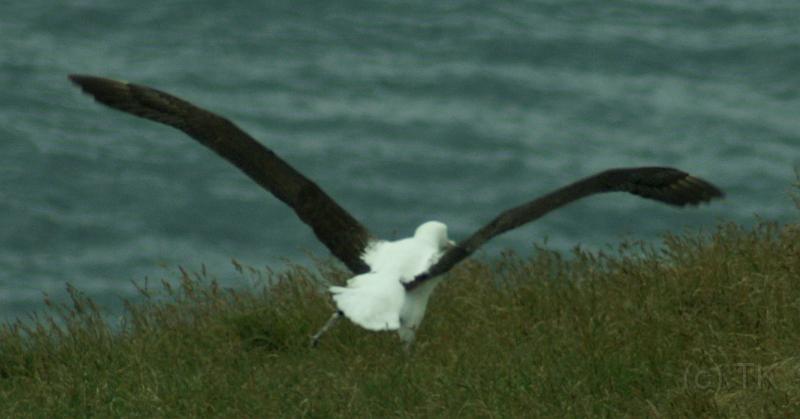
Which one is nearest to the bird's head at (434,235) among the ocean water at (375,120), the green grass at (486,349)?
the green grass at (486,349)

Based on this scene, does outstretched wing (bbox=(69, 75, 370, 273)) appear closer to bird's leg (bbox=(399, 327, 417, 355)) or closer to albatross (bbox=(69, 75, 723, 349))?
albatross (bbox=(69, 75, 723, 349))

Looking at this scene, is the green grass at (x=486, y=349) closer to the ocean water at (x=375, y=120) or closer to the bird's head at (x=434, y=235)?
the bird's head at (x=434, y=235)

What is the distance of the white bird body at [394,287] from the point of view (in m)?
7.54

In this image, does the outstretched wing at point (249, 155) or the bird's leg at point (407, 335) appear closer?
the bird's leg at point (407, 335)

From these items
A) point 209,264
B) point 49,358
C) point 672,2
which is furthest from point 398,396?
point 672,2

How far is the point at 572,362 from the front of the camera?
6789mm

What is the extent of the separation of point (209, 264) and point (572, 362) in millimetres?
16719

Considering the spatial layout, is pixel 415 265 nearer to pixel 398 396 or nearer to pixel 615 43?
pixel 398 396

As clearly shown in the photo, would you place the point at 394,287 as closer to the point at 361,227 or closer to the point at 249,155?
the point at 361,227

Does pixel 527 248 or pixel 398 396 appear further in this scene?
pixel 527 248

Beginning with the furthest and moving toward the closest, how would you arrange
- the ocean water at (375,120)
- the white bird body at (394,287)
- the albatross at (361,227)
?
the ocean water at (375,120) < the albatross at (361,227) < the white bird body at (394,287)

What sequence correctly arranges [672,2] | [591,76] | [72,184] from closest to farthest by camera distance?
[72,184], [591,76], [672,2]

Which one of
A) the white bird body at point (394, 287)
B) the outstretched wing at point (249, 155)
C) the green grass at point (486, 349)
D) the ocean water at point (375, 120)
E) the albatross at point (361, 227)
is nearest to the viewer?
the green grass at point (486, 349)

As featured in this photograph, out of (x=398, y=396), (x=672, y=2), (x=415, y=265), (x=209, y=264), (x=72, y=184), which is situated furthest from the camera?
(x=672, y=2)
